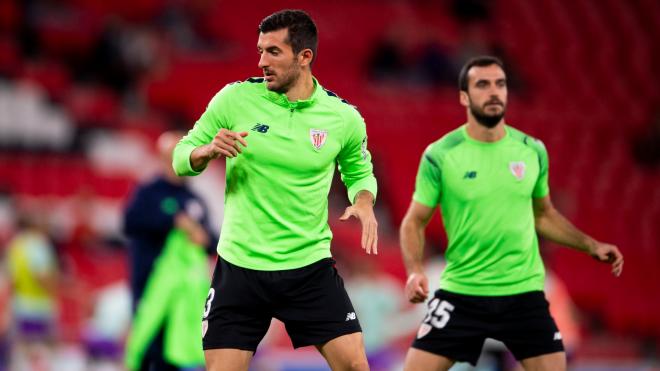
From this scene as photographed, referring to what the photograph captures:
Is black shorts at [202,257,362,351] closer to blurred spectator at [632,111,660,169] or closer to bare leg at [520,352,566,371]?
bare leg at [520,352,566,371]

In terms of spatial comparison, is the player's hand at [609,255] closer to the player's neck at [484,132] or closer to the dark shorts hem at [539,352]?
the dark shorts hem at [539,352]

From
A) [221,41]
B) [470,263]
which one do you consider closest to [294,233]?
[470,263]

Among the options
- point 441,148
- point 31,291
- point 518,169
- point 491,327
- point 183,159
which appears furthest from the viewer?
point 31,291

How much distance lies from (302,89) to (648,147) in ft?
A: 38.5

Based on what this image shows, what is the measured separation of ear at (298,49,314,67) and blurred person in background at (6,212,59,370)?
607cm

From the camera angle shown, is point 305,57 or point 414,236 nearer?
point 305,57

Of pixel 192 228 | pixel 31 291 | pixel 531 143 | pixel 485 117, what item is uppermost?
pixel 485 117

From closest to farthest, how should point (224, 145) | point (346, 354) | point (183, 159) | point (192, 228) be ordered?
point (224, 145), point (183, 159), point (346, 354), point (192, 228)

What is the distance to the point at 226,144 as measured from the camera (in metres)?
5.29

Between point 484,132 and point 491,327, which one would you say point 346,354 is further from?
point 484,132

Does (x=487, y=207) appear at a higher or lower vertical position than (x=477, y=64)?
lower

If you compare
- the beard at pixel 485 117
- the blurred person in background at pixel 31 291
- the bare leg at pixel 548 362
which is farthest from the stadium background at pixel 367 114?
the bare leg at pixel 548 362

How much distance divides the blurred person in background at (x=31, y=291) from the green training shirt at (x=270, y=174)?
5.83m

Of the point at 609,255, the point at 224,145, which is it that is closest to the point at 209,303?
the point at 224,145
